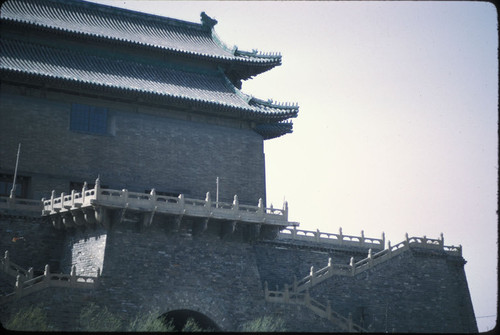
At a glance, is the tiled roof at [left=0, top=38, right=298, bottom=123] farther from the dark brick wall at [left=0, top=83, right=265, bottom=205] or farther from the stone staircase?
the stone staircase

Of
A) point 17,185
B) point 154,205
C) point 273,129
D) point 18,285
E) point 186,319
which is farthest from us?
point 273,129

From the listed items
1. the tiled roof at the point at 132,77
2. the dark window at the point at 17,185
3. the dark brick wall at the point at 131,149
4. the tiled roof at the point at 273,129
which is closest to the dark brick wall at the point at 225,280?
the dark window at the point at 17,185

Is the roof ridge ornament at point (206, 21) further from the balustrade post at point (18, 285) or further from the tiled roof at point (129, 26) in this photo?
the balustrade post at point (18, 285)

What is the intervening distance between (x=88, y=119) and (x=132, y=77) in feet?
11.0

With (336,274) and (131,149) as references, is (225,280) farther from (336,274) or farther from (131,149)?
(131,149)

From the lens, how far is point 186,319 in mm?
36031

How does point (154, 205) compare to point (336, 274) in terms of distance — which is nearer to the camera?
point (154, 205)

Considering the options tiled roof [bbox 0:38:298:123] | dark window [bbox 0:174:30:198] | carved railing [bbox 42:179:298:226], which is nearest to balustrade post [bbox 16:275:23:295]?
carved railing [bbox 42:179:298:226]

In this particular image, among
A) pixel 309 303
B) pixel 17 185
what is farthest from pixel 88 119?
pixel 309 303

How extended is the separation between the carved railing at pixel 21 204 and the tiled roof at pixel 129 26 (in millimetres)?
9592

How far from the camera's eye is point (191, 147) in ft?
138

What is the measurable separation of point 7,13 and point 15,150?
303 inches

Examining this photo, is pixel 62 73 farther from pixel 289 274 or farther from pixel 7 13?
pixel 289 274

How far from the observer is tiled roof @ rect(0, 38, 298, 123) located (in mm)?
39269
